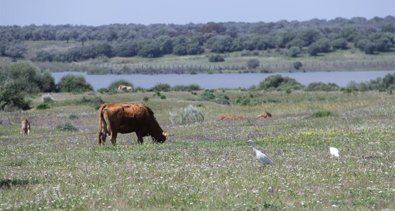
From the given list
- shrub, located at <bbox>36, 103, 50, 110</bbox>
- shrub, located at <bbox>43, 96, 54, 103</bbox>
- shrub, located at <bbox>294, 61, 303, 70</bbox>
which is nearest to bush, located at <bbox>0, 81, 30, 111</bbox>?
shrub, located at <bbox>36, 103, 50, 110</bbox>

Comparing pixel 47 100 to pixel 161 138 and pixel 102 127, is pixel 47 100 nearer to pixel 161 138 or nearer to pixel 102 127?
pixel 161 138

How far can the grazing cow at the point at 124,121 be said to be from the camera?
32.1 m

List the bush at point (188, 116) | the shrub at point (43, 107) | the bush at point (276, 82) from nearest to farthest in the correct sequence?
1. the bush at point (188, 116)
2. the shrub at point (43, 107)
3. the bush at point (276, 82)

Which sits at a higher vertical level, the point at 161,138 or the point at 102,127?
the point at 102,127

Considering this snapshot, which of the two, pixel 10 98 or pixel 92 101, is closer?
pixel 10 98

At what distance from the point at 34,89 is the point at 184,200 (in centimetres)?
8043

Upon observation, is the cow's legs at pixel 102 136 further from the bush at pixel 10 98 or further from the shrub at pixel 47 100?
the shrub at pixel 47 100

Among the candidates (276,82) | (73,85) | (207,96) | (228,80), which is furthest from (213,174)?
(228,80)

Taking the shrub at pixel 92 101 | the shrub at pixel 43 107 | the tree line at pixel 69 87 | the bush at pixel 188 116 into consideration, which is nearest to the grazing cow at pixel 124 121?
the bush at pixel 188 116

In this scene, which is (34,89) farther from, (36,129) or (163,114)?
(36,129)

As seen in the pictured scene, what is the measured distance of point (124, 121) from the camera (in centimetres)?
3225

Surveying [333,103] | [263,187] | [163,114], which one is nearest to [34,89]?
[163,114]

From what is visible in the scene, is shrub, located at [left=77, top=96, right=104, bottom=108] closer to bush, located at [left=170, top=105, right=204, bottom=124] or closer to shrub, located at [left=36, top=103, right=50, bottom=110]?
shrub, located at [left=36, top=103, right=50, bottom=110]

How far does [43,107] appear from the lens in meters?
75.2
